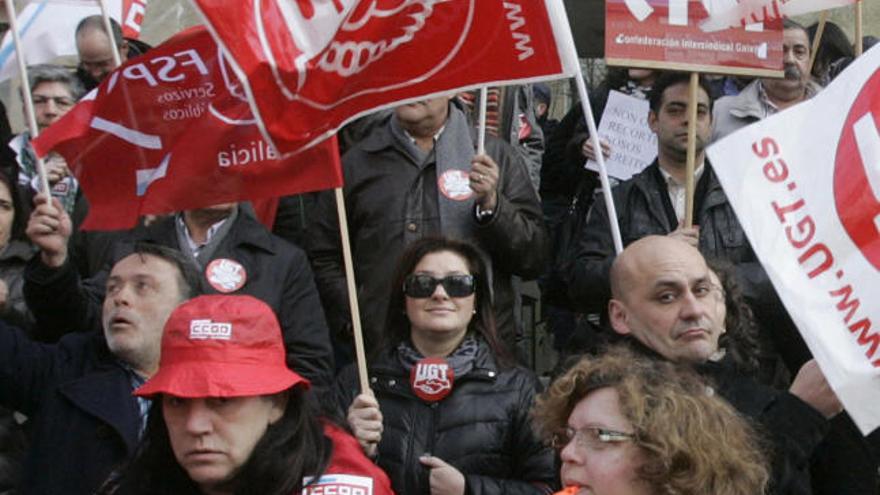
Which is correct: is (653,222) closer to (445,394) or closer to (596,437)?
(445,394)

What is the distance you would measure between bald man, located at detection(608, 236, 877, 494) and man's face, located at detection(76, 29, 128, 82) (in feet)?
12.0

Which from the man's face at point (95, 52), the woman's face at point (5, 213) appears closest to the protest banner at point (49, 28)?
the man's face at point (95, 52)

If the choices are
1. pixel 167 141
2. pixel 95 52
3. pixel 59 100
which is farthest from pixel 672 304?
pixel 95 52

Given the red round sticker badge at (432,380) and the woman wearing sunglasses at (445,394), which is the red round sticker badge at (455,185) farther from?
the red round sticker badge at (432,380)

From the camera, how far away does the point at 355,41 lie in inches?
212

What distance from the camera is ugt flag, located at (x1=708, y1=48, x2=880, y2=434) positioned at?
4.48 meters

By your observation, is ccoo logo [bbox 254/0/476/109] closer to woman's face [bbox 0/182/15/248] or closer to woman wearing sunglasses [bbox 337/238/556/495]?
woman wearing sunglasses [bbox 337/238/556/495]

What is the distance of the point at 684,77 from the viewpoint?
6.88m

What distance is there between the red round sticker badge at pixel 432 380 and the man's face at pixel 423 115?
147cm

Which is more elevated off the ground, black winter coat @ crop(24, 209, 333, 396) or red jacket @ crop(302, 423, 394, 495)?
black winter coat @ crop(24, 209, 333, 396)

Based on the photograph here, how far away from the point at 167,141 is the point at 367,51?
2.97ft

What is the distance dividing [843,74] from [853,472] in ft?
3.71

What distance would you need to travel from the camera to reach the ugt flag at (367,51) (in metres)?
5.26

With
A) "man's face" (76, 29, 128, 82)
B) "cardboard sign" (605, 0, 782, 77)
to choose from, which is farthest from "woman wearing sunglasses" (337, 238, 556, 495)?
"man's face" (76, 29, 128, 82)
